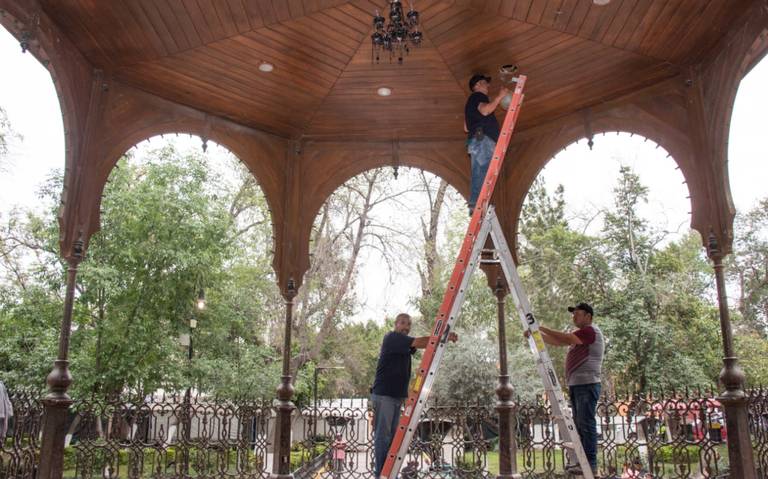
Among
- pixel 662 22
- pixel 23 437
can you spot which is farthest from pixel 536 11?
pixel 23 437

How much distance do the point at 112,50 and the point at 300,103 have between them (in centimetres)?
212

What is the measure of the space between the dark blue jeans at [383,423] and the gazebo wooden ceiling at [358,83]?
10.4 ft

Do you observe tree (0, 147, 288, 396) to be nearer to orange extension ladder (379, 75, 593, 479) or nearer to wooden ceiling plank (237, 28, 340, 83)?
wooden ceiling plank (237, 28, 340, 83)

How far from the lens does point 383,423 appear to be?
4.68 m

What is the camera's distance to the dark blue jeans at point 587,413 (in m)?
4.59

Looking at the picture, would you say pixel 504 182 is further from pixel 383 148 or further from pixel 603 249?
pixel 603 249

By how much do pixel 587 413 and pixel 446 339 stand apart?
6.09ft

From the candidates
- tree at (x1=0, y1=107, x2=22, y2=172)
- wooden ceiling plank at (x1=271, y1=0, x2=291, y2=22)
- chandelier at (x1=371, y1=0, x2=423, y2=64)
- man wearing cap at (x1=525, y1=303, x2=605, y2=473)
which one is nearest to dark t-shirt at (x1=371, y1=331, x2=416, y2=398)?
man wearing cap at (x1=525, y1=303, x2=605, y2=473)

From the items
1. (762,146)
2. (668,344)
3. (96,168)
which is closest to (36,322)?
(96,168)

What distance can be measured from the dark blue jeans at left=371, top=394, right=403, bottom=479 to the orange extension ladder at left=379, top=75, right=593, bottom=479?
3.27ft

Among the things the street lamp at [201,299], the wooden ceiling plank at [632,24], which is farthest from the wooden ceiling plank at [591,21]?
the street lamp at [201,299]

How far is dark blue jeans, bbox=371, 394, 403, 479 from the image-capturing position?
4.62 metres

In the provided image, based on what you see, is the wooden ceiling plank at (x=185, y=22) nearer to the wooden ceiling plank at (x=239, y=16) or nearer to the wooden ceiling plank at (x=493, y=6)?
the wooden ceiling plank at (x=239, y=16)

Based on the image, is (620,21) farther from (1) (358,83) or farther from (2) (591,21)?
(1) (358,83)
